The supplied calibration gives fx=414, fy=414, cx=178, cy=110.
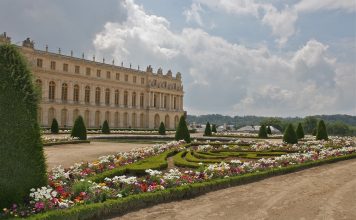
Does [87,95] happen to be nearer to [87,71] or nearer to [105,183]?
[87,71]

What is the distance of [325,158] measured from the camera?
17.3m

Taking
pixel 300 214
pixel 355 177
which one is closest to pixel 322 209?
pixel 300 214

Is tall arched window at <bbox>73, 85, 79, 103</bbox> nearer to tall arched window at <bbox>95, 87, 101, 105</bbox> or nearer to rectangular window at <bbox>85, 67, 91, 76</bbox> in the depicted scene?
rectangular window at <bbox>85, 67, 91, 76</bbox>

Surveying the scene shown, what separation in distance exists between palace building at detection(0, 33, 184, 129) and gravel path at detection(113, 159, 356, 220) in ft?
153

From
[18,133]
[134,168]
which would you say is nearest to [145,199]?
[18,133]

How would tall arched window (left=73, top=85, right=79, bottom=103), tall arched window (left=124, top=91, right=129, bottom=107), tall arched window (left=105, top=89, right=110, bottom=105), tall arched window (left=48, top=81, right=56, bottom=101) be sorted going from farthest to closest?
tall arched window (left=124, top=91, right=129, bottom=107) < tall arched window (left=105, top=89, right=110, bottom=105) < tall arched window (left=73, top=85, right=79, bottom=103) < tall arched window (left=48, top=81, right=56, bottom=101)

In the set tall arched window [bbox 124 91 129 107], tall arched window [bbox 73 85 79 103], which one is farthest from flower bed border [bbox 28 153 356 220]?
tall arched window [bbox 124 91 129 107]

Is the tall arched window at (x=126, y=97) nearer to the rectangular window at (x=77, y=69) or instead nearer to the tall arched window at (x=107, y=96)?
the tall arched window at (x=107, y=96)

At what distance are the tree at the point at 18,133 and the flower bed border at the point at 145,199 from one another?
0.95 m

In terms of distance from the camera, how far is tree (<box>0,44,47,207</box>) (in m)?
7.51

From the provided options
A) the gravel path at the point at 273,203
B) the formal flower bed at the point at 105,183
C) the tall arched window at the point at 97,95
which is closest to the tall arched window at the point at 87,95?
the tall arched window at the point at 97,95

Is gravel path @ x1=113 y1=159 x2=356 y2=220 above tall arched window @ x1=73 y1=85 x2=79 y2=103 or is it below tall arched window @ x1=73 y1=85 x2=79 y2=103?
below

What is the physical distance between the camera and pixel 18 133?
25.6 feet

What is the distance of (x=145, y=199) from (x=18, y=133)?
298 centimetres
